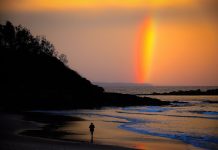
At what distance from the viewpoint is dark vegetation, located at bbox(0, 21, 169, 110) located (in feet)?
245

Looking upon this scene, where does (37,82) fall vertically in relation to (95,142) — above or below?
above

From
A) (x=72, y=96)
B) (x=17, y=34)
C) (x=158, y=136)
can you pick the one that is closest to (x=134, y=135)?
(x=158, y=136)

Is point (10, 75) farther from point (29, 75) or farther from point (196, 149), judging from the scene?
point (196, 149)

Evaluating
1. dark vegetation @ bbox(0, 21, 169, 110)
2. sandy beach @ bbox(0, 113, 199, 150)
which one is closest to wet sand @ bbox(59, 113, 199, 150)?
sandy beach @ bbox(0, 113, 199, 150)

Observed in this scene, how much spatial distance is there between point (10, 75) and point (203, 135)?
5682 cm

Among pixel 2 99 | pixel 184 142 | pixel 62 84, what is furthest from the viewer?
pixel 62 84

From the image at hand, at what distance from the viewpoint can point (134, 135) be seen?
32938mm

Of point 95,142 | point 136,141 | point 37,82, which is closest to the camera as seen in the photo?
point 95,142

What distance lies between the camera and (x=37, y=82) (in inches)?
3327

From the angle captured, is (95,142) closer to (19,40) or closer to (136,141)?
(136,141)

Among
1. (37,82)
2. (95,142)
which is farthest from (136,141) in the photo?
Answer: (37,82)

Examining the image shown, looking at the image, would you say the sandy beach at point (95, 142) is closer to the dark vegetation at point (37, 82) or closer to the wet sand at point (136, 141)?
the wet sand at point (136, 141)

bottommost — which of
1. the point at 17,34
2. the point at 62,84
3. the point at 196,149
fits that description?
the point at 196,149

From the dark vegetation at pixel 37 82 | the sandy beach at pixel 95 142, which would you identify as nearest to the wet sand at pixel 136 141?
the sandy beach at pixel 95 142
